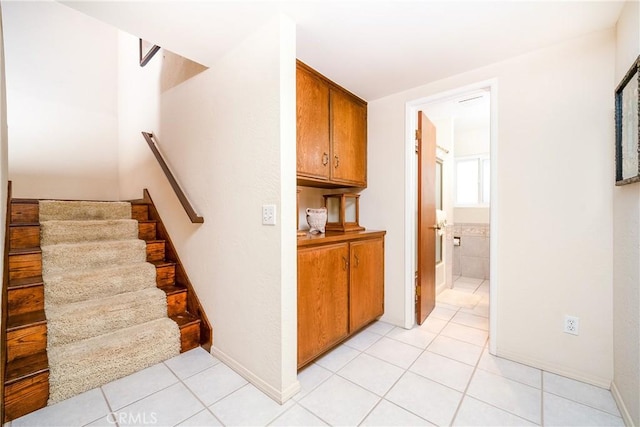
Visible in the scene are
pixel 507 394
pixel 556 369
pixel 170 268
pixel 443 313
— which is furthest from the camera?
pixel 443 313

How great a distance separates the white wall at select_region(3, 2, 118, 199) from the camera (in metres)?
3.08

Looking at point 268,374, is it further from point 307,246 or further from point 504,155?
point 504,155

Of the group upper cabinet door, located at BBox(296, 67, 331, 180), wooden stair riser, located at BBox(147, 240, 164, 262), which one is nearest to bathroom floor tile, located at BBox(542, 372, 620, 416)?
upper cabinet door, located at BBox(296, 67, 331, 180)

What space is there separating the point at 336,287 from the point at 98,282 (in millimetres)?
1830

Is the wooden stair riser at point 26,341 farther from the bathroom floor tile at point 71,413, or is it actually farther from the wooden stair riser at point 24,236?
→ the wooden stair riser at point 24,236

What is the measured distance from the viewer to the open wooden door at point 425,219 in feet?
8.26

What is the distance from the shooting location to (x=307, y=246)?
1781 mm

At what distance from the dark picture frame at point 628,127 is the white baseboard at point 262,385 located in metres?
2.04

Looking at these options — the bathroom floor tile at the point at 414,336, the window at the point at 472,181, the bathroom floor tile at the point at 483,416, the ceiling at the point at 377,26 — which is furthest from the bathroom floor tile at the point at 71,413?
the window at the point at 472,181

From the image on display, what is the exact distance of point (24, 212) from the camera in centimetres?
238

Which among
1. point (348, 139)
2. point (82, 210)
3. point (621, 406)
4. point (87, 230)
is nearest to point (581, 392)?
point (621, 406)

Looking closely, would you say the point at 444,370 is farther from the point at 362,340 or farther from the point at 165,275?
the point at 165,275

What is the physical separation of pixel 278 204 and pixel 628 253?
186cm

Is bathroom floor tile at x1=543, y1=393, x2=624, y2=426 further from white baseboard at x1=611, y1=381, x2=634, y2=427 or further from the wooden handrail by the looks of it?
the wooden handrail
